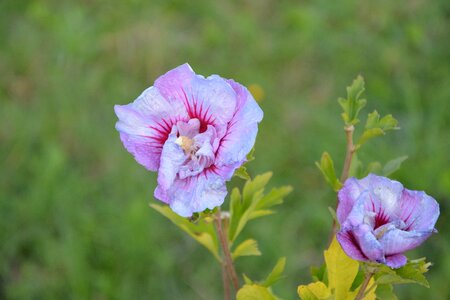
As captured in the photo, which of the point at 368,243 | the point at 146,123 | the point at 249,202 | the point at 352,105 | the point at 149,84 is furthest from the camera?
the point at 149,84

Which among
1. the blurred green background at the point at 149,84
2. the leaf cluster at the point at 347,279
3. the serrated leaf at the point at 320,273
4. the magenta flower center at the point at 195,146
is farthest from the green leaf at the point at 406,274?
the blurred green background at the point at 149,84

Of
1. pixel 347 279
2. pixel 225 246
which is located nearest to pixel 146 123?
pixel 225 246

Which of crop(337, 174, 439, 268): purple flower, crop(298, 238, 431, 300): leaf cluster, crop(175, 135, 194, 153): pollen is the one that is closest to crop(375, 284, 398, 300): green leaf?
crop(298, 238, 431, 300): leaf cluster

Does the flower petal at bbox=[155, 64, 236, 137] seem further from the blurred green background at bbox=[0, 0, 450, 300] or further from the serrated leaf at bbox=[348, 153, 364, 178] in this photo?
the blurred green background at bbox=[0, 0, 450, 300]

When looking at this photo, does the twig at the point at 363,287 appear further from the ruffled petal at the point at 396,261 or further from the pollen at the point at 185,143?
the pollen at the point at 185,143

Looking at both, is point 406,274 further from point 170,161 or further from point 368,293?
point 170,161
